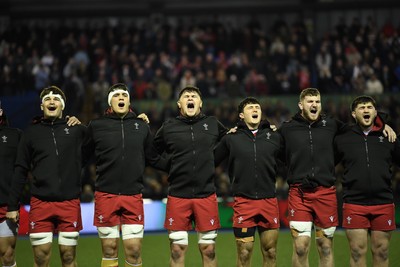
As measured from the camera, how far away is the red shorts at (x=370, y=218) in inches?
336

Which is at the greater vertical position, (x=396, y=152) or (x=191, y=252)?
(x=396, y=152)

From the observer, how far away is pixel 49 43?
23344mm

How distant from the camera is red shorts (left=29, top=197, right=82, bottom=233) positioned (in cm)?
837

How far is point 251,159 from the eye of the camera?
8.80m

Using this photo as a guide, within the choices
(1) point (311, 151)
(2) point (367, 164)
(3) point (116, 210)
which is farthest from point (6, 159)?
(2) point (367, 164)

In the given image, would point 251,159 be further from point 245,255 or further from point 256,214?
point 245,255

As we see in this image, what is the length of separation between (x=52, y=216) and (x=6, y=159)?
1.12 m

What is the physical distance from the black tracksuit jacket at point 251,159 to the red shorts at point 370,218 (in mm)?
1045

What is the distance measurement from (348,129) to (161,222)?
7.13 meters

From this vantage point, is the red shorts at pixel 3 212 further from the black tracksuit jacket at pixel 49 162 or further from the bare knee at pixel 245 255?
the bare knee at pixel 245 255

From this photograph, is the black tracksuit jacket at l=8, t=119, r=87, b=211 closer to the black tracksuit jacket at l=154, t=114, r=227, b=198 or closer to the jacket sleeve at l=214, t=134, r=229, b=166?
the black tracksuit jacket at l=154, t=114, r=227, b=198

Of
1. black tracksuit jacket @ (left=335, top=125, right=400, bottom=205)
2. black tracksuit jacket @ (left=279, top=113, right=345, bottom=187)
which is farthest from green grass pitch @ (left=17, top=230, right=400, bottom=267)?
black tracksuit jacket @ (left=279, top=113, right=345, bottom=187)

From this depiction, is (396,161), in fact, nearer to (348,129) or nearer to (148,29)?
(348,129)

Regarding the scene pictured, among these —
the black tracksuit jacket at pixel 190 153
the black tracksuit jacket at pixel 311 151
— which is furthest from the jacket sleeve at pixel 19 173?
the black tracksuit jacket at pixel 311 151
